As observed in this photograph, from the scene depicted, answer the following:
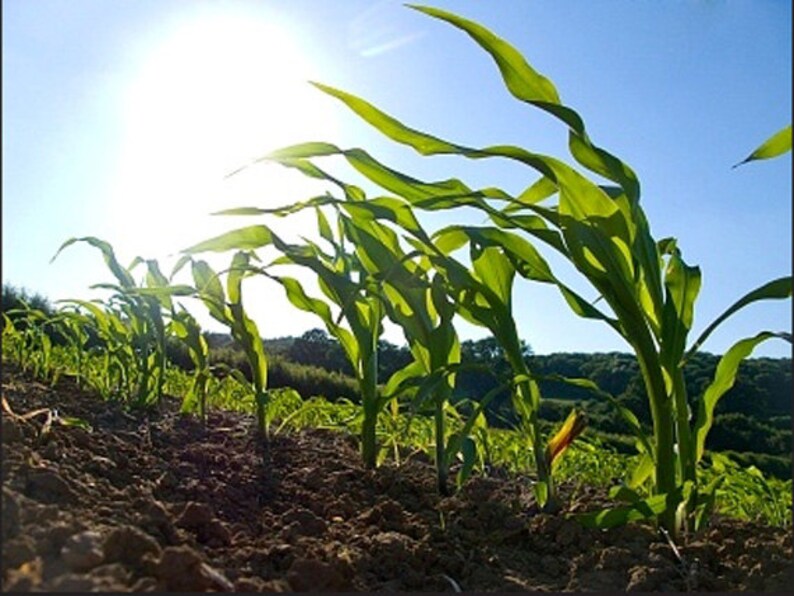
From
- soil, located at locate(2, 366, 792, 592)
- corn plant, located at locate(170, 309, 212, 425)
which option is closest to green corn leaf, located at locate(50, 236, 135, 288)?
corn plant, located at locate(170, 309, 212, 425)

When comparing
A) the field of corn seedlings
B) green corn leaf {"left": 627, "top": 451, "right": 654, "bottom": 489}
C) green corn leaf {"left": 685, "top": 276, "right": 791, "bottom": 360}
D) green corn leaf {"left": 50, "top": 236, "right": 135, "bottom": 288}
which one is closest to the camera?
the field of corn seedlings

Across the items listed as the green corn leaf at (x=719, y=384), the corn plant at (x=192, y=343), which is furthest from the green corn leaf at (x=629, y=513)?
the corn plant at (x=192, y=343)

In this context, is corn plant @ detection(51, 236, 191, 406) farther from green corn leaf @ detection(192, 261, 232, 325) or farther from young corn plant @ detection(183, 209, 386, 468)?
young corn plant @ detection(183, 209, 386, 468)

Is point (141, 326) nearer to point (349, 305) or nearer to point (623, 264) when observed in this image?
point (349, 305)

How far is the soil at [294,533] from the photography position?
78cm

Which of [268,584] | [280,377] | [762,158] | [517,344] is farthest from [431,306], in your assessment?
[280,377]

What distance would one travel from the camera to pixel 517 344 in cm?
153

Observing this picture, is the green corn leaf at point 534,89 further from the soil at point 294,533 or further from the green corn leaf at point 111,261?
the green corn leaf at point 111,261

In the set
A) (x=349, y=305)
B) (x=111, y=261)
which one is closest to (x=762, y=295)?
(x=349, y=305)

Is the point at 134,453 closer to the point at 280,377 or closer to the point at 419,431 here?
the point at 419,431

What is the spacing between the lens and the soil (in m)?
0.78

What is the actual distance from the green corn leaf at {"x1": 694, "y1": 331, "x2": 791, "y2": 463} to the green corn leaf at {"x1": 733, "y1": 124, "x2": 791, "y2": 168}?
0.32 meters

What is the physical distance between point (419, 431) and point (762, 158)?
148 centimetres

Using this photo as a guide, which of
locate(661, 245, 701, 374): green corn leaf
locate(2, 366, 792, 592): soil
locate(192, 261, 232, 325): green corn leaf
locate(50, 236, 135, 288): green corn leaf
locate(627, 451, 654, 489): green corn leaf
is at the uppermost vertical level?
locate(50, 236, 135, 288): green corn leaf
